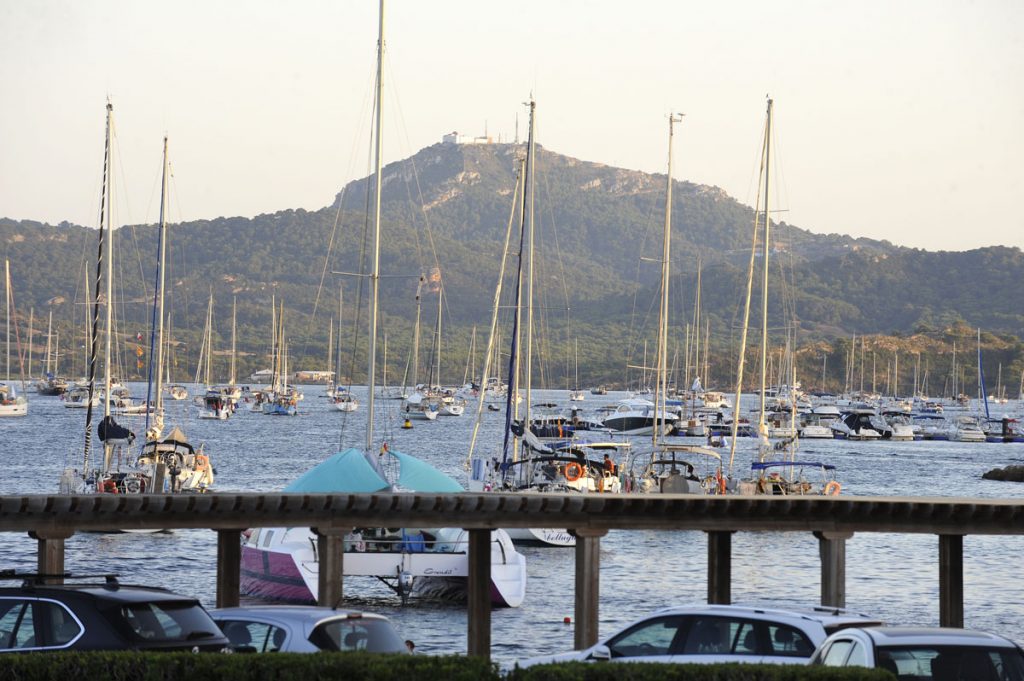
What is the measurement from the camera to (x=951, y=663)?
48.7ft

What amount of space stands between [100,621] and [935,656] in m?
8.56

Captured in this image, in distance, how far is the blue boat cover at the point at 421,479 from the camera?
33156mm

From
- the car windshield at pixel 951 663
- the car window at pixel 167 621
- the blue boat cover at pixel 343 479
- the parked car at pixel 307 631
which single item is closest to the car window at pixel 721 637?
the car windshield at pixel 951 663

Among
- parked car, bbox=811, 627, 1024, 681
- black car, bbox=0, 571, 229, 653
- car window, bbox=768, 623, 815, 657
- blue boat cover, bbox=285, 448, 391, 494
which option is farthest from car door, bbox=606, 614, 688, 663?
blue boat cover, bbox=285, 448, 391, 494

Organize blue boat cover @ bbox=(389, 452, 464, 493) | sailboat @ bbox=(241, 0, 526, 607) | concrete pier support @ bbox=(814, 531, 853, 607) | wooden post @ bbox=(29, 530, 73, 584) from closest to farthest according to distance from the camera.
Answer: wooden post @ bbox=(29, 530, 73, 584) → concrete pier support @ bbox=(814, 531, 853, 607) → blue boat cover @ bbox=(389, 452, 464, 493) → sailboat @ bbox=(241, 0, 526, 607)

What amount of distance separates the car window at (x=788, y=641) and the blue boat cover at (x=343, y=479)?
1557 cm

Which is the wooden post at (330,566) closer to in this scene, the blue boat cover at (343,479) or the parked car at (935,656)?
the blue boat cover at (343,479)

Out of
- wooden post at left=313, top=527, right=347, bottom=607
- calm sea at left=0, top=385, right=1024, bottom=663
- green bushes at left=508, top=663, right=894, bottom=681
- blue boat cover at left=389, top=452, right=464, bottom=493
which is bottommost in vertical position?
calm sea at left=0, top=385, right=1024, bottom=663

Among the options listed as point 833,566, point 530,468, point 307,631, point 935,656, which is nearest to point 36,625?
point 307,631

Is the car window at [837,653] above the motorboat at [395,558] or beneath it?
above

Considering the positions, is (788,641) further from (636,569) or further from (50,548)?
(636,569)

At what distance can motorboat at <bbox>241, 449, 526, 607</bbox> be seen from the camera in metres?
34.3

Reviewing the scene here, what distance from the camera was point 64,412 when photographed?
182 meters

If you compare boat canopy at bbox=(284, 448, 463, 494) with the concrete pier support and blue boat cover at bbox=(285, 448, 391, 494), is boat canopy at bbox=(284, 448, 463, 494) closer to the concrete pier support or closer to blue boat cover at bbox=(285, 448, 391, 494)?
blue boat cover at bbox=(285, 448, 391, 494)
